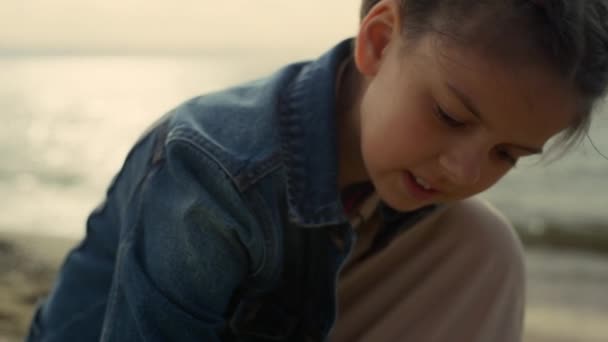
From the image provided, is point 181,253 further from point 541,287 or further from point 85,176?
point 85,176

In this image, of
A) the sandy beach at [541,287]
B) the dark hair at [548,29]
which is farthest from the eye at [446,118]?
the sandy beach at [541,287]

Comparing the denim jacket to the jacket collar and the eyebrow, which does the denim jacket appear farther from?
the eyebrow

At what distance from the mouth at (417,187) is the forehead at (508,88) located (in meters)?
0.17

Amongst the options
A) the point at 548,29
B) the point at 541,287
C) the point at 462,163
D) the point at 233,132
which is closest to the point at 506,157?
the point at 462,163

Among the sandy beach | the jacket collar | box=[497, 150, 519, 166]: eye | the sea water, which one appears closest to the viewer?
box=[497, 150, 519, 166]: eye

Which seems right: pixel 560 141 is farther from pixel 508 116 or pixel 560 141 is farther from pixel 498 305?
pixel 498 305

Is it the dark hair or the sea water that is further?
the sea water

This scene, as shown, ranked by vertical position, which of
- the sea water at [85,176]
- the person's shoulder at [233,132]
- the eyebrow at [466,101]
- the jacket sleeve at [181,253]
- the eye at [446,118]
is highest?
the eyebrow at [466,101]

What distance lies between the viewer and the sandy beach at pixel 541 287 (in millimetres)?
3287

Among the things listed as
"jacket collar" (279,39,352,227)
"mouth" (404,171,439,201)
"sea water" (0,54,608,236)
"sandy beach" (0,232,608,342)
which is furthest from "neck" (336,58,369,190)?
"sea water" (0,54,608,236)

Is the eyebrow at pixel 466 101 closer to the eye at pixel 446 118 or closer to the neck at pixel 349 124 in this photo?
the eye at pixel 446 118

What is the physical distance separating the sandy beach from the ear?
1.90 m

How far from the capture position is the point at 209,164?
4.59 feet

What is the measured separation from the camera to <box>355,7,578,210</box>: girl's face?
4.00ft
